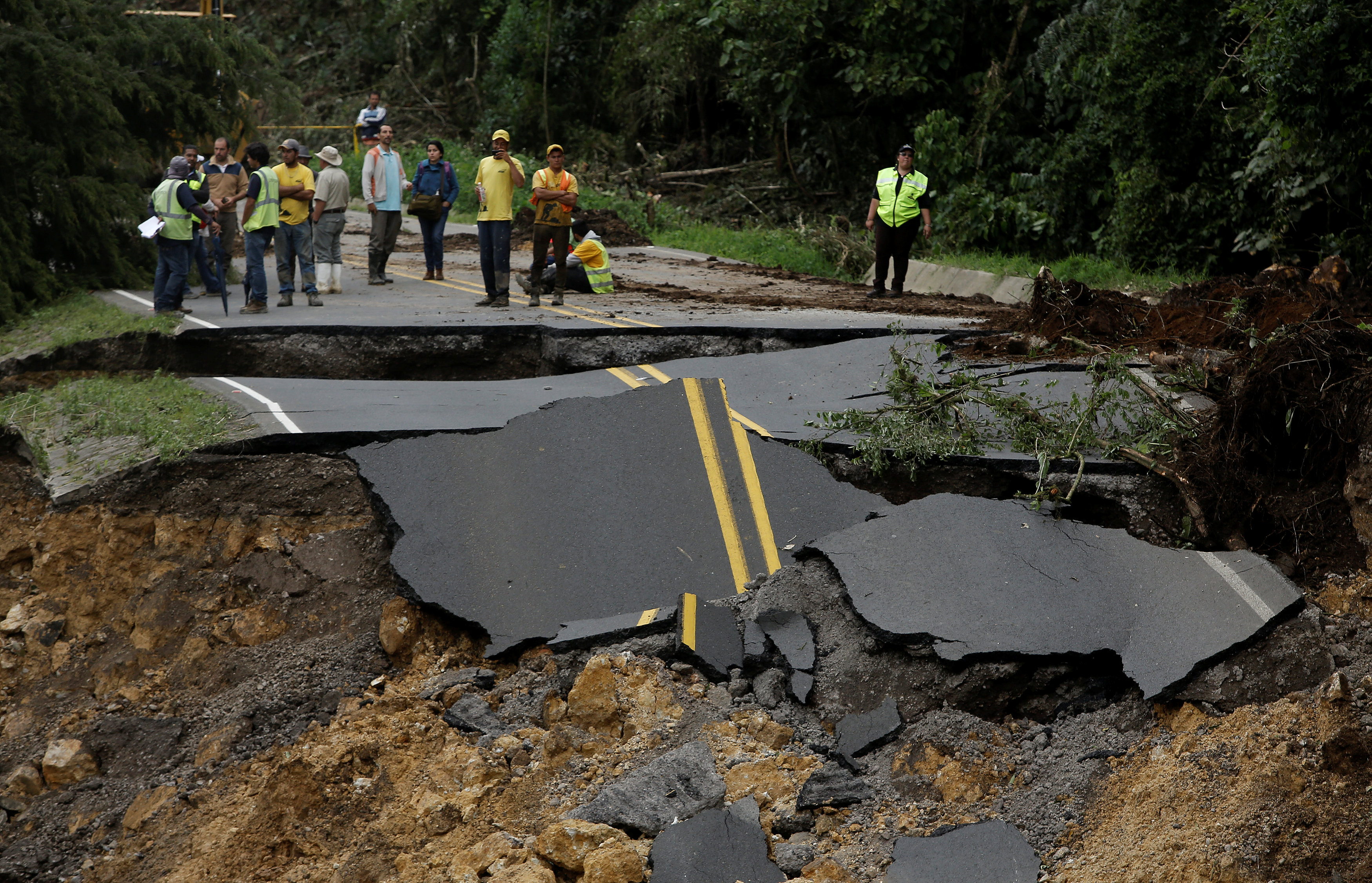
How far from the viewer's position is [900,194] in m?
14.5

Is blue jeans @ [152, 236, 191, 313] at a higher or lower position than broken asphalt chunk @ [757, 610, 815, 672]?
higher

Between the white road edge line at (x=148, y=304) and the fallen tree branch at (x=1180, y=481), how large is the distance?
378 inches

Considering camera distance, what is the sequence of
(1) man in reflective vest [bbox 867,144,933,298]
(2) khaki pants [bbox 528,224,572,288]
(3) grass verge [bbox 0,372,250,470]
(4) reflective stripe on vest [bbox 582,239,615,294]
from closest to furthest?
(3) grass verge [bbox 0,372,250,470]
(2) khaki pants [bbox 528,224,572,288]
(1) man in reflective vest [bbox 867,144,933,298]
(4) reflective stripe on vest [bbox 582,239,615,294]

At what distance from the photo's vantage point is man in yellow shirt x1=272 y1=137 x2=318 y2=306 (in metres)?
14.1

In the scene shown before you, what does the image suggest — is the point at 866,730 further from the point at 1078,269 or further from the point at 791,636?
the point at 1078,269

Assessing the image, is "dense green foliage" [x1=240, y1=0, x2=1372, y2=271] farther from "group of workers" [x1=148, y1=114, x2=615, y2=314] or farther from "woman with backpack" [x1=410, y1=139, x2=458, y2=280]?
"woman with backpack" [x1=410, y1=139, x2=458, y2=280]

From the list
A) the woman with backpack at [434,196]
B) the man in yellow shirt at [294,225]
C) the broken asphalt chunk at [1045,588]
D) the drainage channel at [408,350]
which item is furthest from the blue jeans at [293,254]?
the broken asphalt chunk at [1045,588]

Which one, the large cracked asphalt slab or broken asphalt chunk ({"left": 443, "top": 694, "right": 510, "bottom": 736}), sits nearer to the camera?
broken asphalt chunk ({"left": 443, "top": 694, "right": 510, "bottom": 736})

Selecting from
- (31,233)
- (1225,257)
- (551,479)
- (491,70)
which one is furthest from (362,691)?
(491,70)

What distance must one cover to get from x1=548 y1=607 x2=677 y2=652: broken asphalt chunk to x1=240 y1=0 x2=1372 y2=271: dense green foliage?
10.4 m

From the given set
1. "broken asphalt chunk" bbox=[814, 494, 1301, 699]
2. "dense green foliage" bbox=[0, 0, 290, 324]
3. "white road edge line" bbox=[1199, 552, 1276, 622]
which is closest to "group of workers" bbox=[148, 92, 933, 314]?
"dense green foliage" bbox=[0, 0, 290, 324]

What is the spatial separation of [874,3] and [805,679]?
19.4 meters

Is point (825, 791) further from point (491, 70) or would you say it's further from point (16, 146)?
point (491, 70)

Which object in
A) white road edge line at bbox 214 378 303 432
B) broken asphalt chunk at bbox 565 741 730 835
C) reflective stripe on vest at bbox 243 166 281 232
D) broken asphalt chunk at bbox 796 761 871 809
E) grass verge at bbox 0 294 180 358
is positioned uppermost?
reflective stripe on vest at bbox 243 166 281 232
